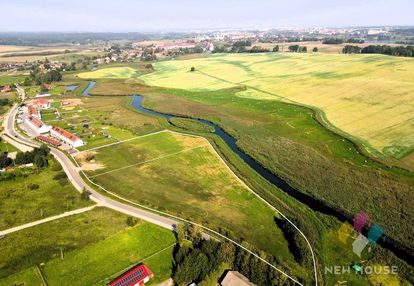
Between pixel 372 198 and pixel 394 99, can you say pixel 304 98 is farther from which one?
pixel 372 198

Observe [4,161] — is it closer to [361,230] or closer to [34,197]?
[34,197]

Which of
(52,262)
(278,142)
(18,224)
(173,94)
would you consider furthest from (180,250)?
(173,94)

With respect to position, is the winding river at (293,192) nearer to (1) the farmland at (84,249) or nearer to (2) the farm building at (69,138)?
(1) the farmland at (84,249)

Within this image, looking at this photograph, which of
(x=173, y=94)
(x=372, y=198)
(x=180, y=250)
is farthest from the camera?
(x=173, y=94)

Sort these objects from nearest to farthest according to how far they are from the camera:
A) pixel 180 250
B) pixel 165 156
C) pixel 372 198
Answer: pixel 180 250
pixel 372 198
pixel 165 156

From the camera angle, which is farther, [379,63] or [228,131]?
[379,63]

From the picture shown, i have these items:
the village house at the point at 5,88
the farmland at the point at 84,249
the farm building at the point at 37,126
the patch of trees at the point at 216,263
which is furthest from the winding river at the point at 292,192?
the village house at the point at 5,88

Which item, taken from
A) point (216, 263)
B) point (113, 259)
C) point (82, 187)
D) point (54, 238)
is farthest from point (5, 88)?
point (216, 263)

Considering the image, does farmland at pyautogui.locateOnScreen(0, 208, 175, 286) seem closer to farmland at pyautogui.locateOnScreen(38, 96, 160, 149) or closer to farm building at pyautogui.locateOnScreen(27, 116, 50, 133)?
farmland at pyautogui.locateOnScreen(38, 96, 160, 149)
